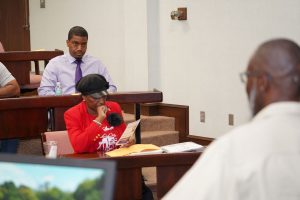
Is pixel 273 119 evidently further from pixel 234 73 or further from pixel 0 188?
pixel 234 73

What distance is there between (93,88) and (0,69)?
146 cm

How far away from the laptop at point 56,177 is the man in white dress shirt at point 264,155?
0.23 meters

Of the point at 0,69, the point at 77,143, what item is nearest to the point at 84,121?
the point at 77,143

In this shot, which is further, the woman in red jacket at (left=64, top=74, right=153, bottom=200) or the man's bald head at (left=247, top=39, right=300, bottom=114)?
the woman in red jacket at (left=64, top=74, right=153, bottom=200)

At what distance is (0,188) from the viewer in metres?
1.64

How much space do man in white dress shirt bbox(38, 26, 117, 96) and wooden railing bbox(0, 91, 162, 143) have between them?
0.99 metres

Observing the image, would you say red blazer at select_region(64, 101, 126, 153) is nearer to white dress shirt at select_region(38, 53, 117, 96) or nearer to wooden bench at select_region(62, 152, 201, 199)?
wooden bench at select_region(62, 152, 201, 199)

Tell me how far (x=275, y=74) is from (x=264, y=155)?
0.74ft

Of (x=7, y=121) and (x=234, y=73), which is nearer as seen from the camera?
(x=7, y=121)

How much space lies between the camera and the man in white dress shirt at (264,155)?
5.11 ft

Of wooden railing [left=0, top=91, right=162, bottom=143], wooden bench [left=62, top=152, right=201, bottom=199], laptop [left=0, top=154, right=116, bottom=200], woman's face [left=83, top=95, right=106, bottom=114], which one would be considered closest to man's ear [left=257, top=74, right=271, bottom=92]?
laptop [left=0, top=154, right=116, bottom=200]

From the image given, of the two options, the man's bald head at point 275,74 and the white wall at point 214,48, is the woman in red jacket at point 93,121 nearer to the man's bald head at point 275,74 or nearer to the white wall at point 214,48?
the white wall at point 214,48

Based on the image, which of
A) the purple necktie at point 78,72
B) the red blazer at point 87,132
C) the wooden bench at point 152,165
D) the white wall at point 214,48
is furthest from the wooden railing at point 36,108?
the white wall at point 214,48

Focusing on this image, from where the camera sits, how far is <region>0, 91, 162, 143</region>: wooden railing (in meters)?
4.46
